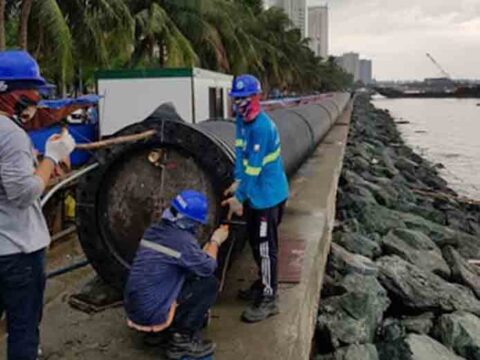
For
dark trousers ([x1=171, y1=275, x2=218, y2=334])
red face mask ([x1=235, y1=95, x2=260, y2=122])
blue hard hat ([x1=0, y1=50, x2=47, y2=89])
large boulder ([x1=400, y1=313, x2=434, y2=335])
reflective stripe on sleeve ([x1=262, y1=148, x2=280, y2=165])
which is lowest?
large boulder ([x1=400, y1=313, x2=434, y2=335])

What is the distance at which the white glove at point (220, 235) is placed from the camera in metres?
4.23

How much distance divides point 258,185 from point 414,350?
245 centimetres

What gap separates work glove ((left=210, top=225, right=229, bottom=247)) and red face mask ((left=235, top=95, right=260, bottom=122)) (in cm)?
78

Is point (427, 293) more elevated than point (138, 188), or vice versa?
point (138, 188)

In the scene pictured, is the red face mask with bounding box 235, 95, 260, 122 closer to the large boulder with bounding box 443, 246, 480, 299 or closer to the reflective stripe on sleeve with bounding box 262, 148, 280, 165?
the reflective stripe on sleeve with bounding box 262, 148, 280, 165

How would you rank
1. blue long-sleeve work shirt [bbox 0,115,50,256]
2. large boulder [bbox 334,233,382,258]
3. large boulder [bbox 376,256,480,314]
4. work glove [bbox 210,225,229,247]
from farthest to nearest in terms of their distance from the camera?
large boulder [bbox 334,233,382,258] → large boulder [bbox 376,256,480,314] → work glove [bbox 210,225,229,247] → blue long-sleeve work shirt [bbox 0,115,50,256]

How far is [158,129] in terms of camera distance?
447 centimetres

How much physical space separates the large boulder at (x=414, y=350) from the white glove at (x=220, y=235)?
89.6 inches

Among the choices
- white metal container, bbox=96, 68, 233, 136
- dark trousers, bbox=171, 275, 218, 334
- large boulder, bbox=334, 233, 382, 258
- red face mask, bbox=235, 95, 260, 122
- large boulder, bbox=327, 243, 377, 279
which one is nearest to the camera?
dark trousers, bbox=171, 275, 218, 334

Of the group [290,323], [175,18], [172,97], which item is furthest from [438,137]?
[290,323]

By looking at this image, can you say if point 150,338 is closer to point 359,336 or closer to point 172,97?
point 359,336

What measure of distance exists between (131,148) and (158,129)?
0.26 m

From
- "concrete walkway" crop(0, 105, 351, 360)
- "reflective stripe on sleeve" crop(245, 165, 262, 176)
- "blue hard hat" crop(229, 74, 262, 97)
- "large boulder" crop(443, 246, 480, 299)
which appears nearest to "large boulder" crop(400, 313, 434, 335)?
"concrete walkway" crop(0, 105, 351, 360)

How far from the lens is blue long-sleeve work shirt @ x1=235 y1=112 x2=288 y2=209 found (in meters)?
4.32
